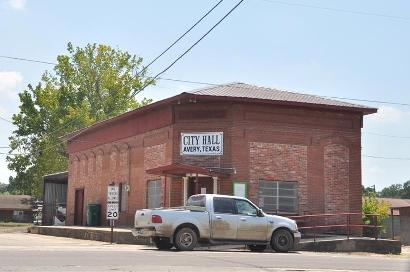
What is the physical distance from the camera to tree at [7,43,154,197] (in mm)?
60000

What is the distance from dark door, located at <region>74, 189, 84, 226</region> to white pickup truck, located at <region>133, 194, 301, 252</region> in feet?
65.6

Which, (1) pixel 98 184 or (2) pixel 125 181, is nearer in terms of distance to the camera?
(2) pixel 125 181

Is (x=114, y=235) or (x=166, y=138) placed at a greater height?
(x=166, y=138)

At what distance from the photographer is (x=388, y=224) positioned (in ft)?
190

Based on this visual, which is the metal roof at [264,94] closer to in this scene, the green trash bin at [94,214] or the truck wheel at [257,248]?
the truck wheel at [257,248]

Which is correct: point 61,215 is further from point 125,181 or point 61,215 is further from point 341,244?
point 341,244

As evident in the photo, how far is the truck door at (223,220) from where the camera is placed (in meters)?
19.5

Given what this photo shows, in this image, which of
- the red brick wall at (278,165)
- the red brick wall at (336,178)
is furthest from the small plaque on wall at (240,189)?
the red brick wall at (336,178)

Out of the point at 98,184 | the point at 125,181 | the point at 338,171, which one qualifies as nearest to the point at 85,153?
the point at 98,184

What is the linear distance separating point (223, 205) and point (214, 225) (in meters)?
0.78

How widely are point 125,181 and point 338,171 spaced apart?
36.5ft

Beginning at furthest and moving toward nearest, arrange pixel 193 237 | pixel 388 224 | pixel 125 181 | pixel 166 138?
pixel 388 224
pixel 125 181
pixel 166 138
pixel 193 237

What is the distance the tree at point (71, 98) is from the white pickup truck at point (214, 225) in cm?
3976

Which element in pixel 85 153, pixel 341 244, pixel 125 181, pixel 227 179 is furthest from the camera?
pixel 85 153
